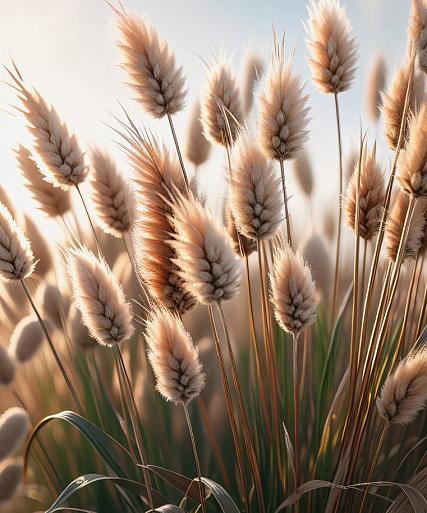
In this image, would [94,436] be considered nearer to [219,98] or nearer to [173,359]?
[173,359]

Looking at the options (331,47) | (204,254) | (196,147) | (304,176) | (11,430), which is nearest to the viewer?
(204,254)

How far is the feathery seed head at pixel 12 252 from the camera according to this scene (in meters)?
0.80

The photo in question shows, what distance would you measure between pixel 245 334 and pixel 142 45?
591mm

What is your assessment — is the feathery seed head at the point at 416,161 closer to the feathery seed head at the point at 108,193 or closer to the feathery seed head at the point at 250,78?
the feathery seed head at the point at 108,193

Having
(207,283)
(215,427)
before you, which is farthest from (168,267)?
(215,427)

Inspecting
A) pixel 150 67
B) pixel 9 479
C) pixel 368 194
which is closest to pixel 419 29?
pixel 368 194

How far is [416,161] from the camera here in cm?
70

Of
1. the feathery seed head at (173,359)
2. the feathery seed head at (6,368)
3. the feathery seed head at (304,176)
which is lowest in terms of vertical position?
the feathery seed head at (6,368)

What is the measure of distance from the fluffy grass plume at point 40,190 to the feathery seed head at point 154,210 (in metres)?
0.34

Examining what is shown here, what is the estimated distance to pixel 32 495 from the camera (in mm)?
1102

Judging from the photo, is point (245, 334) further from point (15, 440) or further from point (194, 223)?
point (194, 223)

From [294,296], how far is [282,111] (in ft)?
0.77

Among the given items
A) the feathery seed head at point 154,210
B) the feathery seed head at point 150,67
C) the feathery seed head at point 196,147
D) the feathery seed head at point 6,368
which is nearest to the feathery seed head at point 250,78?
the feathery seed head at point 196,147

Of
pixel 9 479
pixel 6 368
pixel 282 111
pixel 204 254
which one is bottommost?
pixel 9 479
